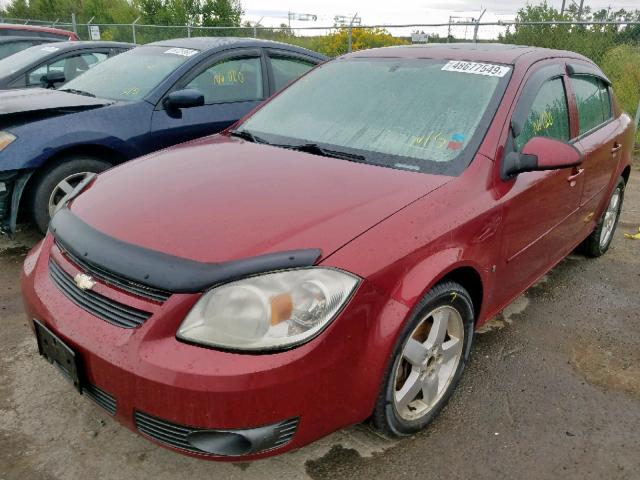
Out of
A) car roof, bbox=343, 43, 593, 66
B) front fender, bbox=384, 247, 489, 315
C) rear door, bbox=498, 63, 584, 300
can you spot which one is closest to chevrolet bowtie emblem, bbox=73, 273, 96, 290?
front fender, bbox=384, 247, 489, 315

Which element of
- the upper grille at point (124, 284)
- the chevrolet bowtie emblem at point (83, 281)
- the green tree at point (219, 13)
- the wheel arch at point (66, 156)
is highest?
the green tree at point (219, 13)

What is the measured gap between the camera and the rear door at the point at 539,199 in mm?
2490

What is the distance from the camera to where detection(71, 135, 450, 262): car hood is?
1.80 meters

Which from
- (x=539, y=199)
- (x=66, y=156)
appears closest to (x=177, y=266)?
(x=539, y=199)

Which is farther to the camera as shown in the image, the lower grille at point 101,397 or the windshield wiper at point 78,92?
the windshield wiper at point 78,92

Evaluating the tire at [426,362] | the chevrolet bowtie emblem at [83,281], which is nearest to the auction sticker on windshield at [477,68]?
the tire at [426,362]

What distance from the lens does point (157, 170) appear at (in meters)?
2.43

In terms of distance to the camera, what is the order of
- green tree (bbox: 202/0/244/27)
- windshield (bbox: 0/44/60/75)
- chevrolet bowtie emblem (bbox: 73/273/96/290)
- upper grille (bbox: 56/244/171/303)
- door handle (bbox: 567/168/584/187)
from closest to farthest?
upper grille (bbox: 56/244/171/303) → chevrolet bowtie emblem (bbox: 73/273/96/290) → door handle (bbox: 567/168/584/187) → windshield (bbox: 0/44/60/75) → green tree (bbox: 202/0/244/27)

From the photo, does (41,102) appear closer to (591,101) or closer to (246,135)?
(246,135)

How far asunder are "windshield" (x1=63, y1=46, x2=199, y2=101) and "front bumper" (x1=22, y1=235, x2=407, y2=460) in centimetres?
307

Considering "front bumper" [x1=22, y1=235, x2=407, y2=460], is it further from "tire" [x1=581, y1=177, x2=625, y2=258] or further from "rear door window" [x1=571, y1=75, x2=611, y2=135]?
"tire" [x1=581, y1=177, x2=625, y2=258]

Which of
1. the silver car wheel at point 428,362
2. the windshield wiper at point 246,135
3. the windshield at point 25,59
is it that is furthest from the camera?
the windshield at point 25,59

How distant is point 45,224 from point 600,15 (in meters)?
12.9

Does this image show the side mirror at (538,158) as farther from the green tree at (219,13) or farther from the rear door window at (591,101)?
the green tree at (219,13)
